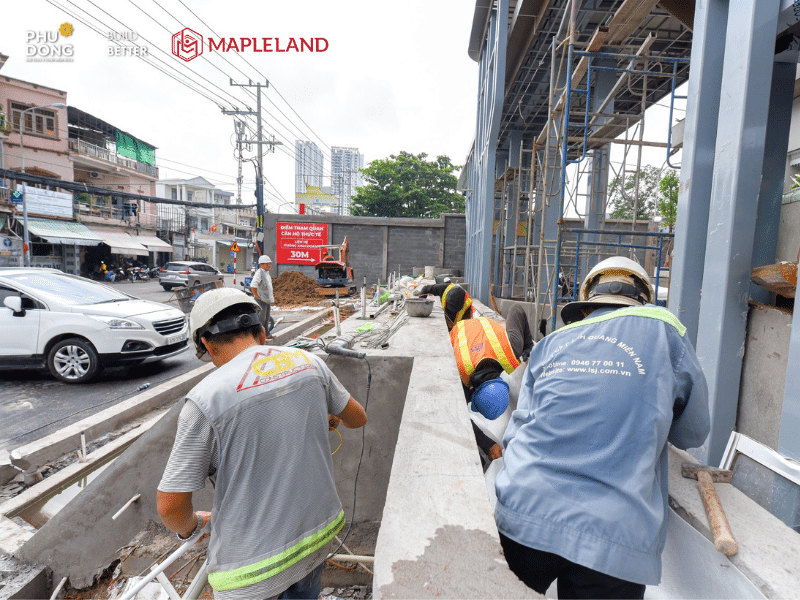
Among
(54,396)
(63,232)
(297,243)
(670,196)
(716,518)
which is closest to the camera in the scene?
(716,518)

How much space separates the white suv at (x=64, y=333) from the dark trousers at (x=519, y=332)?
17.4 feet

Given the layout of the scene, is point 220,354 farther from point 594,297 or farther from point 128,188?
point 128,188

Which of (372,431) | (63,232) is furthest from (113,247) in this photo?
(372,431)

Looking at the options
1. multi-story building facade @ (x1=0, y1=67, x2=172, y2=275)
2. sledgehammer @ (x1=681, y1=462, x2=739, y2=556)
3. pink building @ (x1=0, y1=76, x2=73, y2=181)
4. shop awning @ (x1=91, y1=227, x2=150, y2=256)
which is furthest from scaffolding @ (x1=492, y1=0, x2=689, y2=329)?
pink building @ (x1=0, y1=76, x2=73, y2=181)

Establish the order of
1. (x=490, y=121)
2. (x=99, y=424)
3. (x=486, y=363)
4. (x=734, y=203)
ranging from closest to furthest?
1. (x=734, y=203)
2. (x=486, y=363)
3. (x=99, y=424)
4. (x=490, y=121)

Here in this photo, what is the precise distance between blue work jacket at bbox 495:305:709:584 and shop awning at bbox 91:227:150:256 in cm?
3337

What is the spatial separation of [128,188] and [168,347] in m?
35.2

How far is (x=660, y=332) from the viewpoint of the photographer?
1495 mm

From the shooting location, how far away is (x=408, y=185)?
3503cm

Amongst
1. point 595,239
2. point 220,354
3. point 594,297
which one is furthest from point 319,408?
point 595,239

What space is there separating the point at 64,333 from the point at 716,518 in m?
7.46

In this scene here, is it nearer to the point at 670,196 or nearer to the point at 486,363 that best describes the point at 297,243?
the point at 670,196

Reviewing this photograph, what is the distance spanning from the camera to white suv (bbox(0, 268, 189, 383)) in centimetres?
596

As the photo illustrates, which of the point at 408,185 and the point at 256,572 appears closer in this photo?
the point at 256,572
